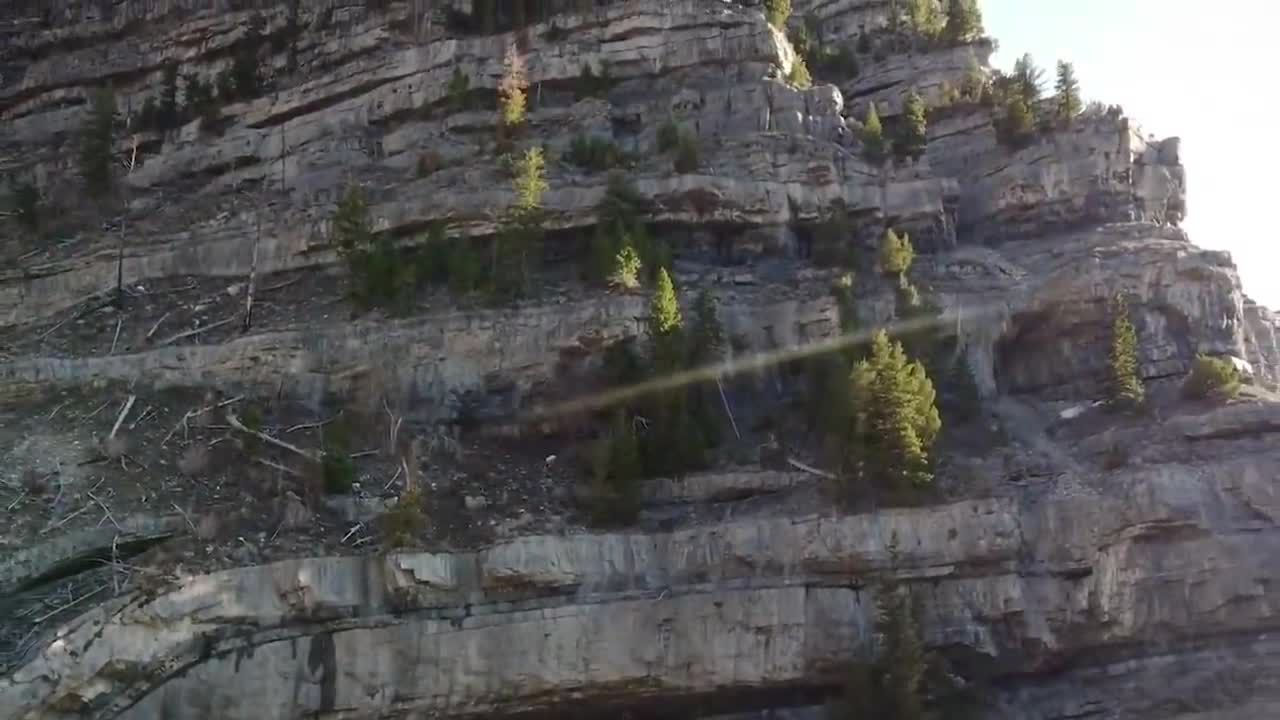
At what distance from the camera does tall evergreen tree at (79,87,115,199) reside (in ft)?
142

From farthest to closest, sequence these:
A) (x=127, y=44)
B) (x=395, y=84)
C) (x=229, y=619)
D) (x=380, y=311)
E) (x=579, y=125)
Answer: (x=127, y=44), (x=395, y=84), (x=579, y=125), (x=380, y=311), (x=229, y=619)

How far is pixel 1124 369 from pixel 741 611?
1391cm

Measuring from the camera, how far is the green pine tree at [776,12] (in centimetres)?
4412

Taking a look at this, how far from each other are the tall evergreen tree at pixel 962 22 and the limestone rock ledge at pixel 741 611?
85.5ft

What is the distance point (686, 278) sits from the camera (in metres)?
34.7

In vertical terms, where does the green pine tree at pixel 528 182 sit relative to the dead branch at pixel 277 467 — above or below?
above

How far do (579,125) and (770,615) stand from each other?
2207 centimetres

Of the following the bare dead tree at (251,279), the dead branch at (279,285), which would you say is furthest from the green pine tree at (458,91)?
the dead branch at (279,285)

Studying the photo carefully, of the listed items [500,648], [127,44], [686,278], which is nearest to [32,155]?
[127,44]

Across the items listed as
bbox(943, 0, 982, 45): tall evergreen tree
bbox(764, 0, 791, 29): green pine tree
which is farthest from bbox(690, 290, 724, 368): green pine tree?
bbox(943, 0, 982, 45): tall evergreen tree

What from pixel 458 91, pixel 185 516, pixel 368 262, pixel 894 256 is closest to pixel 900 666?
pixel 894 256

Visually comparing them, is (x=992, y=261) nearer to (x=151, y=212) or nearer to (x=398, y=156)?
(x=398, y=156)

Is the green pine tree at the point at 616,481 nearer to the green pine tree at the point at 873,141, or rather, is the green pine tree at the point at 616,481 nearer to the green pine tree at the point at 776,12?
the green pine tree at the point at 873,141

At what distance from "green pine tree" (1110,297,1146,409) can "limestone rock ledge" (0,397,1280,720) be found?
12.5 feet
